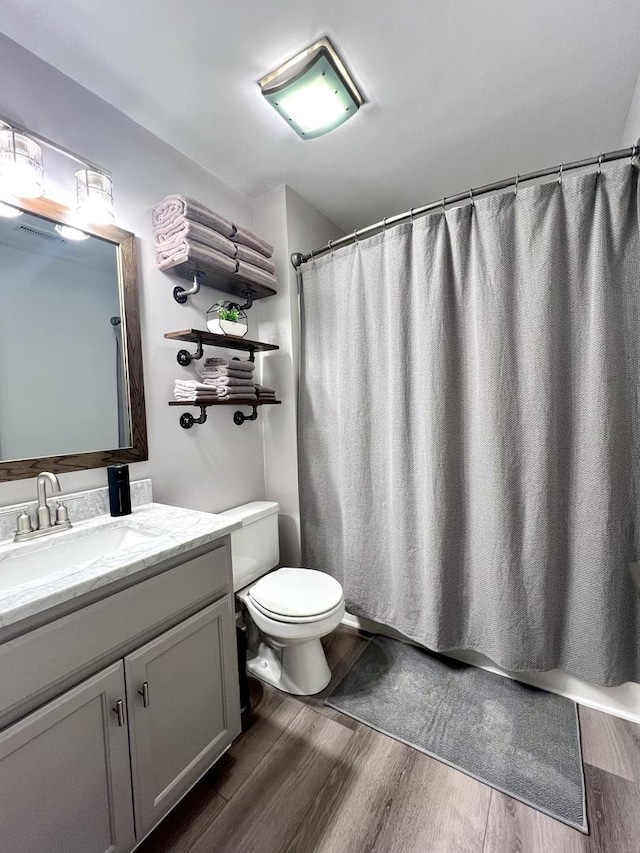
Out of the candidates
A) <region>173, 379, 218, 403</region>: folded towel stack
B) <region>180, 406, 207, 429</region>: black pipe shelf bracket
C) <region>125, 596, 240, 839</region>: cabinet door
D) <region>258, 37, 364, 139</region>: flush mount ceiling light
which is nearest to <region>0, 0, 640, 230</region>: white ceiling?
<region>258, 37, 364, 139</region>: flush mount ceiling light

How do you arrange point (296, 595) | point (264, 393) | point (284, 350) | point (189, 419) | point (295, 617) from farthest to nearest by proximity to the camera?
point (284, 350) < point (264, 393) < point (189, 419) < point (296, 595) < point (295, 617)

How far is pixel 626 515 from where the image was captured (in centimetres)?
127

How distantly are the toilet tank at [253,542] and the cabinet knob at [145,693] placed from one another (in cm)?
65

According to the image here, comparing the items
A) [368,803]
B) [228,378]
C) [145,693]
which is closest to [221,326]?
[228,378]

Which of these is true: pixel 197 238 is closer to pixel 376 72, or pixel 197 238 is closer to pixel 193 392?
pixel 193 392

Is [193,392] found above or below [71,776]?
above

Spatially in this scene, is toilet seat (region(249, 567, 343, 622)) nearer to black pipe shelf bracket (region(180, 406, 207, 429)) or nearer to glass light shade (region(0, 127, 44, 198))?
black pipe shelf bracket (region(180, 406, 207, 429))

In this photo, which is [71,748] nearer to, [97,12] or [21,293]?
[21,293]

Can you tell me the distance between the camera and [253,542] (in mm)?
1714

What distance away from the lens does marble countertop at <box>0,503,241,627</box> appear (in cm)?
72

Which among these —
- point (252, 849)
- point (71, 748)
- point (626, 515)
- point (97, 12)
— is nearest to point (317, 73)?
point (97, 12)

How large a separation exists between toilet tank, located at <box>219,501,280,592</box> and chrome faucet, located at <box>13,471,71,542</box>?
0.64 m

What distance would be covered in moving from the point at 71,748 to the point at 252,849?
24.4 inches

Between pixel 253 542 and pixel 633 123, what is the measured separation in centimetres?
236
